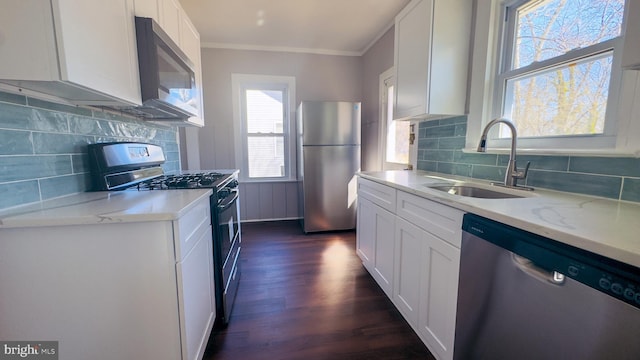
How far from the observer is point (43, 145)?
3.57ft

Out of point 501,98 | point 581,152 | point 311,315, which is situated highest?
point 501,98

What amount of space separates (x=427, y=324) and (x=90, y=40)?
1.99m

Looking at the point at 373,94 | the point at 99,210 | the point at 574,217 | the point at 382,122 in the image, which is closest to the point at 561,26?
the point at 574,217

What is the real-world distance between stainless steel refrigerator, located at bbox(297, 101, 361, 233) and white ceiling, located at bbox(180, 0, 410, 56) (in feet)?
2.83

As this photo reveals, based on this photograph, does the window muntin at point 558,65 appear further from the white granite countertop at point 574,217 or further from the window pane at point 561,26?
the white granite countertop at point 574,217

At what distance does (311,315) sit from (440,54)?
206cm

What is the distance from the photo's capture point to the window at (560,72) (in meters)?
1.13

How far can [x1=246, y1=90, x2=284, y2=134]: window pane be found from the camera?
11.8ft

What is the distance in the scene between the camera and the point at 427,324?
51.8 inches

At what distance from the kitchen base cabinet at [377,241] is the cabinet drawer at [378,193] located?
0.04 metres

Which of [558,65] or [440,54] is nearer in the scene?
[558,65]

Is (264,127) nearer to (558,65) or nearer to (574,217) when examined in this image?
(558,65)

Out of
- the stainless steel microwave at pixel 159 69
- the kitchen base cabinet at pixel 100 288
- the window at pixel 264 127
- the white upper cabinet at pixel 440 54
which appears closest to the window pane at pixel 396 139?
the white upper cabinet at pixel 440 54

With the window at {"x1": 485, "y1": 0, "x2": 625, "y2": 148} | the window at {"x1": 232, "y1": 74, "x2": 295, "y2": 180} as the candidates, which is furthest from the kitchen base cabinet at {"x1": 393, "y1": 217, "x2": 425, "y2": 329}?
the window at {"x1": 232, "y1": 74, "x2": 295, "y2": 180}
